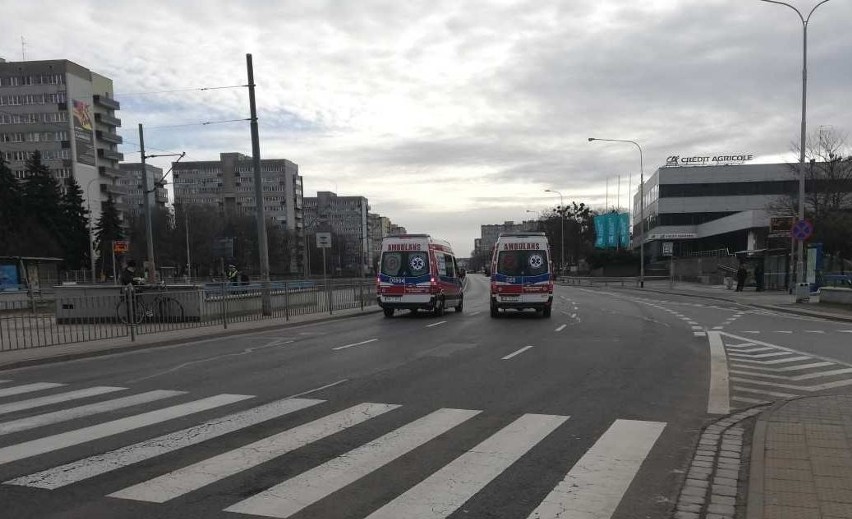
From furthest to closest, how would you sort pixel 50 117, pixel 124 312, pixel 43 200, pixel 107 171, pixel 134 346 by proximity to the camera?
pixel 107 171
pixel 50 117
pixel 43 200
pixel 124 312
pixel 134 346

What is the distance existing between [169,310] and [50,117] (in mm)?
93834

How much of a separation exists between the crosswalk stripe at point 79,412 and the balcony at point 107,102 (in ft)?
361

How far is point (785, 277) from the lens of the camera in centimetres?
3644

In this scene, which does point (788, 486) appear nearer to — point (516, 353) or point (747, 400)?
point (747, 400)

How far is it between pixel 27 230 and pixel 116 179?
48472 mm

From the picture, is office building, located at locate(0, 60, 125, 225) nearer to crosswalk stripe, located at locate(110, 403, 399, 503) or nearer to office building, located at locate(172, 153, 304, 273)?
office building, located at locate(172, 153, 304, 273)

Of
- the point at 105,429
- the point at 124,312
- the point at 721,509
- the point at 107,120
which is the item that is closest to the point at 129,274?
the point at 124,312

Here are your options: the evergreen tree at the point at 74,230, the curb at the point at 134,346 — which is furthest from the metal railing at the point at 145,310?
the evergreen tree at the point at 74,230

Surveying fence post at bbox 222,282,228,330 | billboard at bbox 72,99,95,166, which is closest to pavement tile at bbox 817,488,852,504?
fence post at bbox 222,282,228,330

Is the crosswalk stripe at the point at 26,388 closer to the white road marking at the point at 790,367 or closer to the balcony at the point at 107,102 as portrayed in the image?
the white road marking at the point at 790,367

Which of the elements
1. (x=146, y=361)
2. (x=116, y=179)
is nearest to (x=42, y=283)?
(x=146, y=361)

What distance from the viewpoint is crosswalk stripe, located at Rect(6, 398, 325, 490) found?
4891 mm

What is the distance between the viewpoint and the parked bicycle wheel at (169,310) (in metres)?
17.3

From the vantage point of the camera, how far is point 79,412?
7.32 metres
